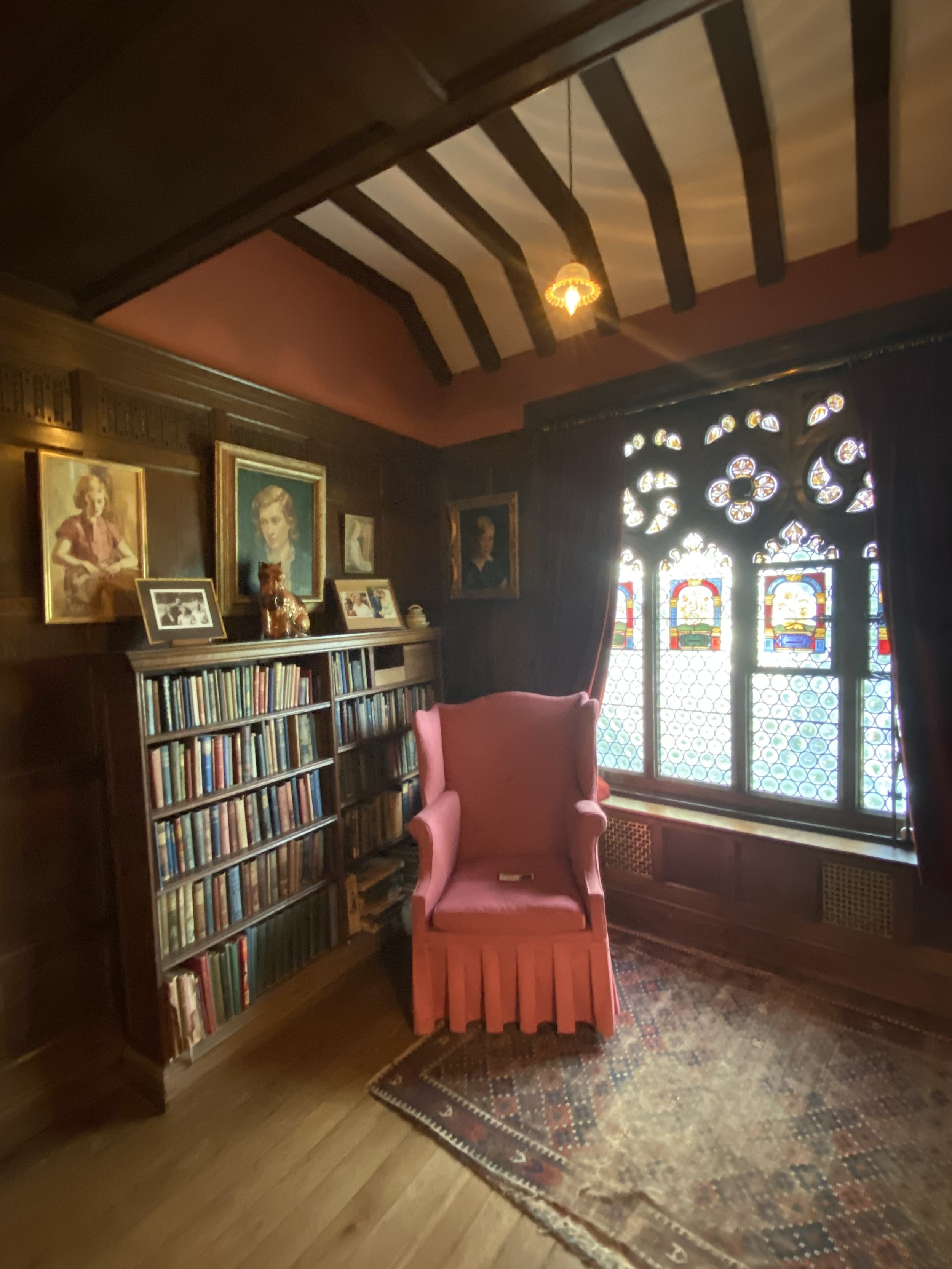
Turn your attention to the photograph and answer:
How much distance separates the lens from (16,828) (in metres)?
2.13

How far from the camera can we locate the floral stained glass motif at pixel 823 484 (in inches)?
115

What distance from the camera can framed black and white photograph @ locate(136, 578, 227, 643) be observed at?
2.32 metres

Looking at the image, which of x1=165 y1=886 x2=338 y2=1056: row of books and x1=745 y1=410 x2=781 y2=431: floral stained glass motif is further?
x1=745 y1=410 x2=781 y2=431: floral stained glass motif

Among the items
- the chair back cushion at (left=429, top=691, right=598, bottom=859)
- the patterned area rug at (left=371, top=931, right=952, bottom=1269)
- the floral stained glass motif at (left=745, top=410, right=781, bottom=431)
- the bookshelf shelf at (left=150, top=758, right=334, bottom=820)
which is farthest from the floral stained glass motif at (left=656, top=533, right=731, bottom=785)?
the bookshelf shelf at (left=150, top=758, right=334, bottom=820)

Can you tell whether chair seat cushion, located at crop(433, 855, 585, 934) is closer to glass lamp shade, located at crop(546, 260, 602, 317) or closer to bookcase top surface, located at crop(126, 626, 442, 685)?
bookcase top surface, located at crop(126, 626, 442, 685)

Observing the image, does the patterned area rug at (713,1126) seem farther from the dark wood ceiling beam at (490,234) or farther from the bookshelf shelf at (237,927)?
the dark wood ceiling beam at (490,234)

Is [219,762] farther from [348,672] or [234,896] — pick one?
[348,672]

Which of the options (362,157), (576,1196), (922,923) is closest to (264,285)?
(362,157)

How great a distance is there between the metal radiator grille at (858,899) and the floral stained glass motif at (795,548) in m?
1.50

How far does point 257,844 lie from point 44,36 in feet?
→ 8.22

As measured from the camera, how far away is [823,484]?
116 inches

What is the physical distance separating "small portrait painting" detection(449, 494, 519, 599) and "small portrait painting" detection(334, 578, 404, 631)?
58 centimetres

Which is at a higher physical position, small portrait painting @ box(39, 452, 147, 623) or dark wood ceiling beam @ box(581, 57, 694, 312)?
dark wood ceiling beam @ box(581, 57, 694, 312)

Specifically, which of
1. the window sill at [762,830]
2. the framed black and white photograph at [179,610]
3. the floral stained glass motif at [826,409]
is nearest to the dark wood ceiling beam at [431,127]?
the framed black and white photograph at [179,610]
